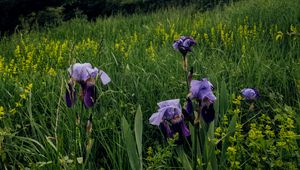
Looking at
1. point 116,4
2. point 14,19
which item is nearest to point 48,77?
point 14,19

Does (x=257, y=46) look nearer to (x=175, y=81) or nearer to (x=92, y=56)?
(x=175, y=81)

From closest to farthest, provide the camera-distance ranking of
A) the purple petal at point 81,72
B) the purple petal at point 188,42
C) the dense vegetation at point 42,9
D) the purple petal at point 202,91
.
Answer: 1. the purple petal at point 202,91
2. the purple petal at point 81,72
3. the purple petal at point 188,42
4. the dense vegetation at point 42,9

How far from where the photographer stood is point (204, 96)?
1174 mm

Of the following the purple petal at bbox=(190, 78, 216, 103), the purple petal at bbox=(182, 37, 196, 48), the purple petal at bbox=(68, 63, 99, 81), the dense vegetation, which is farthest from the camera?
the dense vegetation

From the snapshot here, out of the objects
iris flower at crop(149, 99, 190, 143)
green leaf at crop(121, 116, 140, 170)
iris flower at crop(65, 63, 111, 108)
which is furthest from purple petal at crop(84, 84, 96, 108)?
iris flower at crop(149, 99, 190, 143)

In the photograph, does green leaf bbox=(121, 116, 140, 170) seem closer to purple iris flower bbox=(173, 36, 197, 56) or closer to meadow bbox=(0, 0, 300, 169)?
meadow bbox=(0, 0, 300, 169)

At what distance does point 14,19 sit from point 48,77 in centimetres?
895

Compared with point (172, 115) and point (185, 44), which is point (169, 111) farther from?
point (185, 44)

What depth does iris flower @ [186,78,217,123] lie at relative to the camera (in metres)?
1.17

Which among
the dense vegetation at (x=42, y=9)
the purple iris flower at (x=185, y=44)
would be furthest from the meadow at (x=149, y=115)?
the dense vegetation at (x=42, y=9)

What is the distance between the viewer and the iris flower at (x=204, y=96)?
1.17 meters

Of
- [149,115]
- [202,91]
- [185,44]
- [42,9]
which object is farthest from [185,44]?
[42,9]

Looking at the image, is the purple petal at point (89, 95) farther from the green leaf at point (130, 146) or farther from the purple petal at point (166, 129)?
the purple petal at point (166, 129)

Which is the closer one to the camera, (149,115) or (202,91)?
(202,91)
